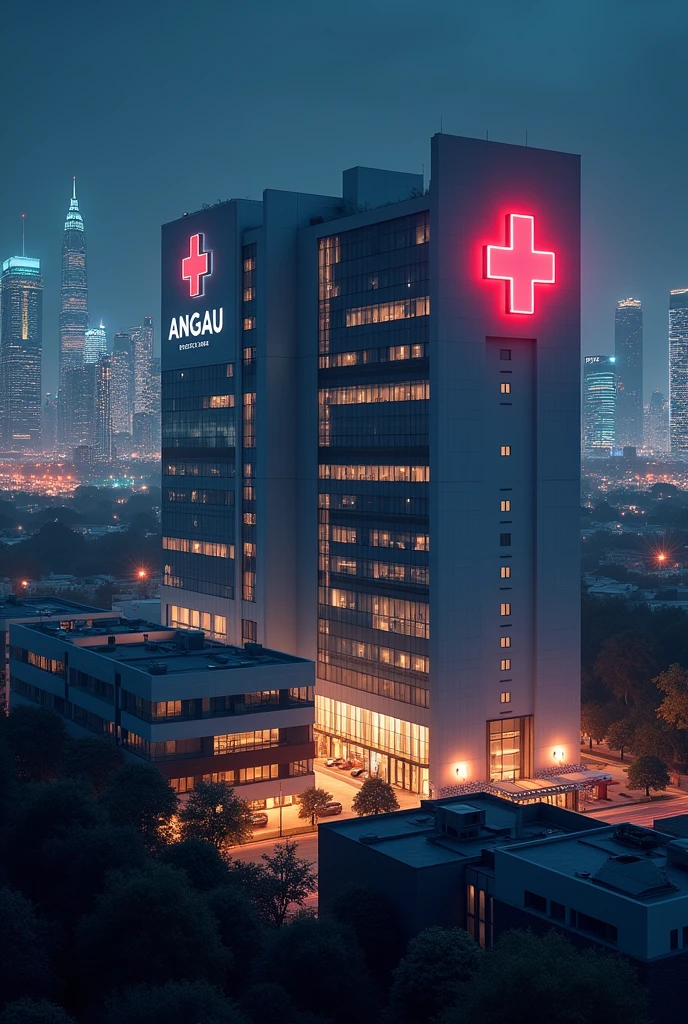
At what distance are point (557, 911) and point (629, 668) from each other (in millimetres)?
58850

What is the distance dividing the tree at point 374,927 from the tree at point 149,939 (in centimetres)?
581

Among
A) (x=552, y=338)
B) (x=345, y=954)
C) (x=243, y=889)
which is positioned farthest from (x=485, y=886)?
(x=552, y=338)

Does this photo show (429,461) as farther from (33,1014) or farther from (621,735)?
(33,1014)

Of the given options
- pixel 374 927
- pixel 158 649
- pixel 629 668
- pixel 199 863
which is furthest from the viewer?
pixel 629 668

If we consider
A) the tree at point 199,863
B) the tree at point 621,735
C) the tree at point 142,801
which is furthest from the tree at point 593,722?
the tree at point 199,863

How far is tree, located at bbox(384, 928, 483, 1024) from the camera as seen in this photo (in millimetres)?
43125

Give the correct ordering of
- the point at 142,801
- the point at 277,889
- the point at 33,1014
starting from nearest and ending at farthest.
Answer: the point at 33,1014 → the point at 277,889 → the point at 142,801

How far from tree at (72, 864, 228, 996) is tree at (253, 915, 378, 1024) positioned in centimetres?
231

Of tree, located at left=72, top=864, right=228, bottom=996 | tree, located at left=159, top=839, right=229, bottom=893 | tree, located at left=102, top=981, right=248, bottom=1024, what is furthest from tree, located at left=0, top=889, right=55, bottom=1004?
tree, located at left=159, top=839, right=229, bottom=893

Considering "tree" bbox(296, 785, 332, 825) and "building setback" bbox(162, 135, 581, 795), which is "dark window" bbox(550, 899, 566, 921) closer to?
"tree" bbox(296, 785, 332, 825)

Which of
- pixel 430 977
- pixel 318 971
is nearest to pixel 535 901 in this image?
pixel 430 977

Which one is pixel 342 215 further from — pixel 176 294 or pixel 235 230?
pixel 176 294

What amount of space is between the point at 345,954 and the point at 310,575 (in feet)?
170

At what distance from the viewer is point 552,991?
36.3 meters
